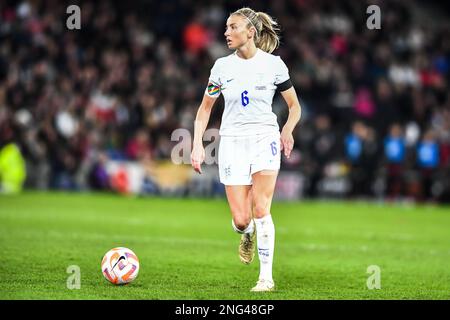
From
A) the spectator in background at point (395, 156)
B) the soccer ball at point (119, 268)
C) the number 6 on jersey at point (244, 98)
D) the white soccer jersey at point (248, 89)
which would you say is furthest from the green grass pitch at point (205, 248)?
the spectator in background at point (395, 156)

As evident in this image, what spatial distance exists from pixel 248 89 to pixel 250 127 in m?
0.39

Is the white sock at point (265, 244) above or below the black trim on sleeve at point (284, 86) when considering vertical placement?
below

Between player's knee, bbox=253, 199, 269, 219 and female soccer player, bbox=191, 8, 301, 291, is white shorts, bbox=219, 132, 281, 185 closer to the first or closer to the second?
female soccer player, bbox=191, 8, 301, 291

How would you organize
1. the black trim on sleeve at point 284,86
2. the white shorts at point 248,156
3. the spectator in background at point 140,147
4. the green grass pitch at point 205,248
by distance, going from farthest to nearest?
the spectator in background at point 140,147 → the black trim on sleeve at point 284,86 → the white shorts at point 248,156 → the green grass pitch at point 205,248

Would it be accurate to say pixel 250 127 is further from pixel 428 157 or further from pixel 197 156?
pixel 428 157

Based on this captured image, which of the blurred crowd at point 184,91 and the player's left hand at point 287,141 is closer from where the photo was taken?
the player's left hand at point 287,141

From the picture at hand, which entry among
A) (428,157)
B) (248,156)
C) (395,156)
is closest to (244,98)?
(248,156)

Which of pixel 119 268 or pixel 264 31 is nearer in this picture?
pixel 119 268

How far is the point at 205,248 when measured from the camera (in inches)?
534

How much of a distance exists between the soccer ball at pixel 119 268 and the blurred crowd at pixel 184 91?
15546 millimetres

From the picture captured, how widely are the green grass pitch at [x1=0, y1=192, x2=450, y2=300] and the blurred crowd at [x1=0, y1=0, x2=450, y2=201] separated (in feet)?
8.21

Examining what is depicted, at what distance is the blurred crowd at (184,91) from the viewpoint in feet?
82.7

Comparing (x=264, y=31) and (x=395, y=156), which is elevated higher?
(x=264, y=31)

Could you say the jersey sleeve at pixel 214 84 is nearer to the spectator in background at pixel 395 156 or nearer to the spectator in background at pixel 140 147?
the spectator in background at pixel 140 147
